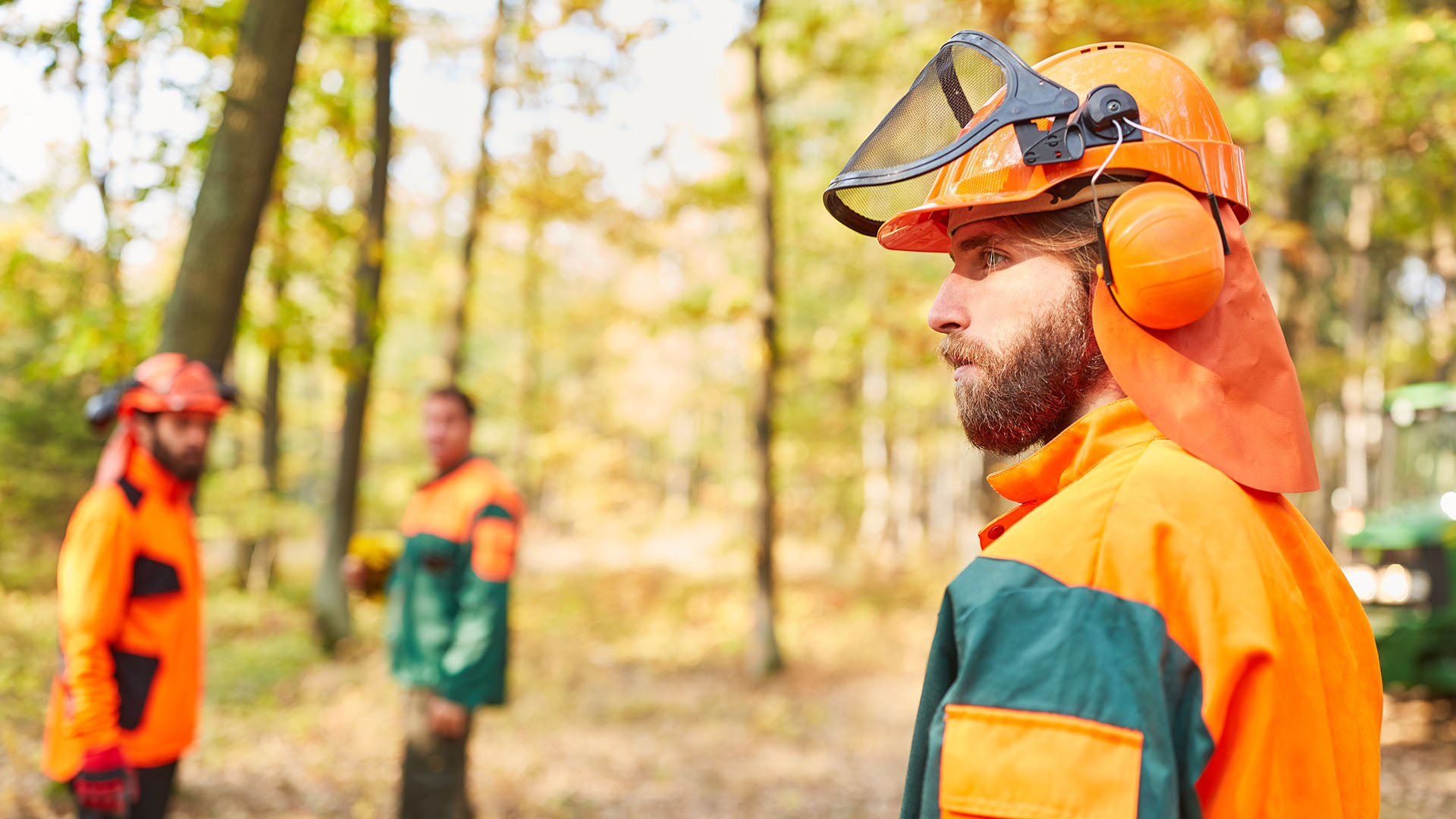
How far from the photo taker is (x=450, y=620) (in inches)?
176

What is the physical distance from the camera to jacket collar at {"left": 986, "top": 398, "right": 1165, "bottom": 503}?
1.18 meters

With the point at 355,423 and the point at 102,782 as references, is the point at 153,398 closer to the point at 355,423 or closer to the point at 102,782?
the point at 102,782

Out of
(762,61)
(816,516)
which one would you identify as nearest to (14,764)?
(762,61)

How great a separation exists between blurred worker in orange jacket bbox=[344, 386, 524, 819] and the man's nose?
3403mm

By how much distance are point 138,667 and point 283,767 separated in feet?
14.1

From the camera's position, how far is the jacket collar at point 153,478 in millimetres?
3561

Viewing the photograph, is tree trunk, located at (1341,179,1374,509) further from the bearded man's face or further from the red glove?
the red glove

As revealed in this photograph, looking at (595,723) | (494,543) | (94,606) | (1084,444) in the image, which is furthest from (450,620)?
(595,723)

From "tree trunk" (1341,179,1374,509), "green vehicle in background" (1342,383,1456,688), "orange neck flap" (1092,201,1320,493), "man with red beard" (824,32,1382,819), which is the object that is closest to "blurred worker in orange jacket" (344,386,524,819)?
"man with red beard" (824,32,1382,819)

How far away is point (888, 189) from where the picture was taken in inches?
64.2

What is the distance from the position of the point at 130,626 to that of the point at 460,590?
1.42 m

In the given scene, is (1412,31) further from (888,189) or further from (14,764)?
(14,764)

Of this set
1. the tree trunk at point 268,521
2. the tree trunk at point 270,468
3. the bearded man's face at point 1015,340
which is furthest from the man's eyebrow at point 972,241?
the tree trunk at point 270,468

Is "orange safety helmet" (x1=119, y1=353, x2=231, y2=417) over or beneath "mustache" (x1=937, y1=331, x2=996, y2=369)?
over
